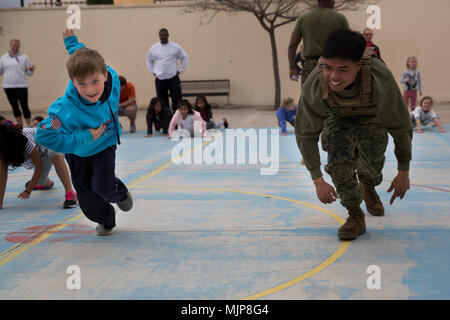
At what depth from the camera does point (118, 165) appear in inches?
271

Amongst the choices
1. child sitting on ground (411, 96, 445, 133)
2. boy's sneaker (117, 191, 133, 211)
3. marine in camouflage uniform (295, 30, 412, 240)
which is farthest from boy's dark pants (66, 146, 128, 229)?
child sitting on ground (411, 96, 445, 133)

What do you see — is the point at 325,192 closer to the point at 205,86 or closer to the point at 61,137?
the point at 61,137

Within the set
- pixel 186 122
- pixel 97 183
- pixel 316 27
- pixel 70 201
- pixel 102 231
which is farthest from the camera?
pixel 186 122

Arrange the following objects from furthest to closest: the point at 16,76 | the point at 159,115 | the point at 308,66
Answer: the point at 16,76
the point at 159,115
the point at 308,66

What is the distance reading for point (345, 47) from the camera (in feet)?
9.53

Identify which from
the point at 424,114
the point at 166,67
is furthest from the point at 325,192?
the point at 166,67

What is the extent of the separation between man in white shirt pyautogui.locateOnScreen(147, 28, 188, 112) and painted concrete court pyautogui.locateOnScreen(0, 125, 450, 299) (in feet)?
17.6

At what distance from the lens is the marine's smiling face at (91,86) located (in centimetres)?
333

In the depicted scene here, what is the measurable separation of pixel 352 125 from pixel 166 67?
7.51 metres

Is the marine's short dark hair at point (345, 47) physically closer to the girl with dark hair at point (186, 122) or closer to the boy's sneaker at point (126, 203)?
the boy's sneaker at point (126, 203)

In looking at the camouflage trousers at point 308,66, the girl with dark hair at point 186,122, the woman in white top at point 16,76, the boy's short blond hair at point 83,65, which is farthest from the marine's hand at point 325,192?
the woman in white top at point 16,76

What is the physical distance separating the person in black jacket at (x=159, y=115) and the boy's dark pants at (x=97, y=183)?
647 centimetres
